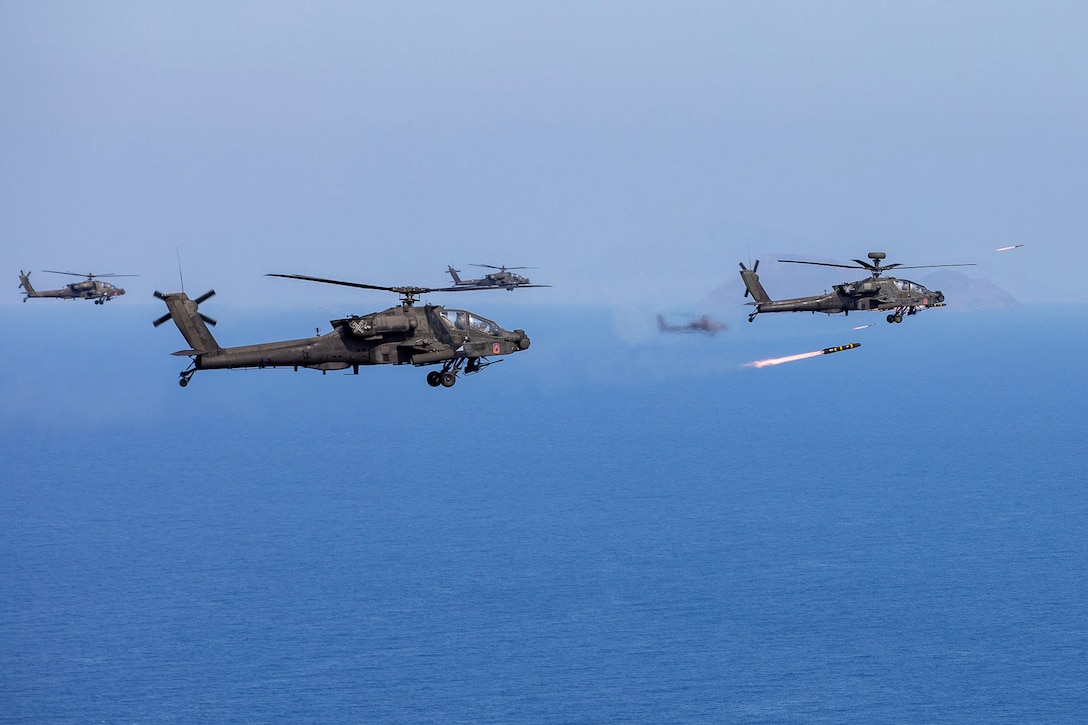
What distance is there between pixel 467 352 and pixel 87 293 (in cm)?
12496

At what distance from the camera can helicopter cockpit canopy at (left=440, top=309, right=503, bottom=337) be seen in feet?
237

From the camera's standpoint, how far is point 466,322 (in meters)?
72.7

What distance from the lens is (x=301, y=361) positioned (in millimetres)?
71875

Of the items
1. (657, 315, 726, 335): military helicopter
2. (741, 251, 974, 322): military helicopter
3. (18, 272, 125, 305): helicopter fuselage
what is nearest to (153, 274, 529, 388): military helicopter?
(741, 251, 974, 322): military helicopter

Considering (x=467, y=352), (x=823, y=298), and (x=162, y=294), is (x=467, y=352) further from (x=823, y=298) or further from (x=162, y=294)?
(x=823, y=298)

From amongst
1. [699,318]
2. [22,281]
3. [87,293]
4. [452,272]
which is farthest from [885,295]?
[22,281]

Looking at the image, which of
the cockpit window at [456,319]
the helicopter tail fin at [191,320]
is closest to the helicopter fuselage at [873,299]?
the cockpit window at [456,319]

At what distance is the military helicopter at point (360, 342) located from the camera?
232 feet

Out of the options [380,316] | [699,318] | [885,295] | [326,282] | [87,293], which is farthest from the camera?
[87,293]

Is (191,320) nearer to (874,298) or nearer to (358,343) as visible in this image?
(358,343)

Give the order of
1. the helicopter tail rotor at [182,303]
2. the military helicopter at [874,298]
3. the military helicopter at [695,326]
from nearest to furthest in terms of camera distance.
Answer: the helicopter tail rotor at [182,303], the military helicopter at [874,298], the military helicopter at [695,326]

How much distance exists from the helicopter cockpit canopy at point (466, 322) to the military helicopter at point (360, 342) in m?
0.06

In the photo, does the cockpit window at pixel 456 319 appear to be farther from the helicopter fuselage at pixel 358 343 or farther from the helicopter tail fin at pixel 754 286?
the helicopter tail fin at pixel 754 286

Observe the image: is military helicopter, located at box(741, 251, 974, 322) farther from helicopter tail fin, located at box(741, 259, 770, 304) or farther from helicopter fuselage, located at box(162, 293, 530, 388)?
Result: helicopter fuselage, located at box(162, 293, 530, 388)
